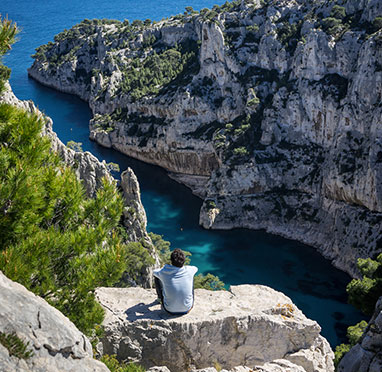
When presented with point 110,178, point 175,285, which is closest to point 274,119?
point 110,178

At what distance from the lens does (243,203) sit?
60.0 meters

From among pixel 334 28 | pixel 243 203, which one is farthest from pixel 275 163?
pixel 334 28

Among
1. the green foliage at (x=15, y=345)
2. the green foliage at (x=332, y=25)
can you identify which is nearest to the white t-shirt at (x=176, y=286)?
the green foliage at (x=15, y=345)

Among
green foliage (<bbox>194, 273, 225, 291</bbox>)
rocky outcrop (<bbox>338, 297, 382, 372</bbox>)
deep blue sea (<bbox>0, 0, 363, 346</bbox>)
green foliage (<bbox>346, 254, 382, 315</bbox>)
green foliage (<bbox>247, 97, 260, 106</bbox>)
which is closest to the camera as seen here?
rocky outcrop (<bbox>338, 297, 382, 372</bbox>)

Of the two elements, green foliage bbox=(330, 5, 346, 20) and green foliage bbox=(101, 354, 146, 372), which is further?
green foliage bbox=(330, 5, 346, 20)

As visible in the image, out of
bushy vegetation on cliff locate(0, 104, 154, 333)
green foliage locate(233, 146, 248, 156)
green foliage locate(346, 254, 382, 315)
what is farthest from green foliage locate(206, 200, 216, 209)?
bushy vegetation on cliff locate(0, 104, 154, 333)

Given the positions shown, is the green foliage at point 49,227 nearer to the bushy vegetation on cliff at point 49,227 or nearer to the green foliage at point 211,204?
the bushy vegetation on cliff at point 49,227

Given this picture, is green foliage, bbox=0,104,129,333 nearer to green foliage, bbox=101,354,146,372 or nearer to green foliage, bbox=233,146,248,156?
green foliage, bbox=101,354,146,372

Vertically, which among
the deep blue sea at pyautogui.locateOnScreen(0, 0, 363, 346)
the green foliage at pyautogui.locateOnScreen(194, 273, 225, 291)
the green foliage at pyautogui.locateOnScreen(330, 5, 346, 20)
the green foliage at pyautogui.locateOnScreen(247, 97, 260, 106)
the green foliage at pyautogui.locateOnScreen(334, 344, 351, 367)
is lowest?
the deep blue sea at pyautogui.locateOnScreen(0, 0, 363, 346)

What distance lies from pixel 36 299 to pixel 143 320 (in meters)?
5.29

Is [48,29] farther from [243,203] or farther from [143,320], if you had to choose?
[143,320]

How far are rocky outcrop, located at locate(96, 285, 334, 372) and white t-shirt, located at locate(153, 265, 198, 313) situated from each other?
471 millimetres

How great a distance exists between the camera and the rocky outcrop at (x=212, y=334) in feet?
45.0

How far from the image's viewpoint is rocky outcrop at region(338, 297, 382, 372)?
13363mm
